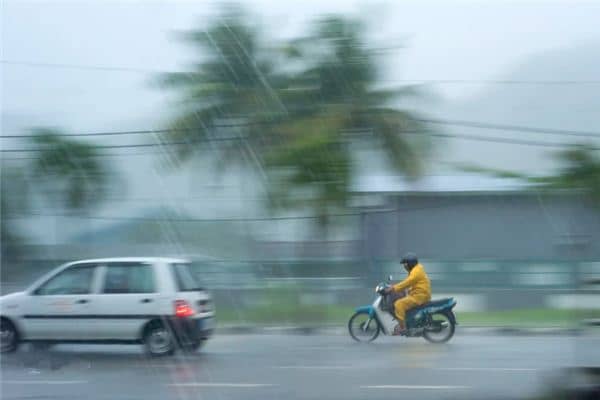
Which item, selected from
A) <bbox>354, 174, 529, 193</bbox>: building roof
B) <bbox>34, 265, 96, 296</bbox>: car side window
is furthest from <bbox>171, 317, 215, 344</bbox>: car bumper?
<bbox>354, 174, 529, 193</bbox>: building roof

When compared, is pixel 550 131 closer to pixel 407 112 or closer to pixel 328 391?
pixel 407 112

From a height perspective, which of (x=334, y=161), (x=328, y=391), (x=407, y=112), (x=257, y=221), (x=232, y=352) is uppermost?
(x=407, y=112)

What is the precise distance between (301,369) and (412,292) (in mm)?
2668

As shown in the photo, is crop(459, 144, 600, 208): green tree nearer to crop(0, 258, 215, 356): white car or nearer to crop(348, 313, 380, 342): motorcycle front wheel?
crop(348, 313, 380, 342): motorcycle front wheel

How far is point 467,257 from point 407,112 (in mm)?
2760

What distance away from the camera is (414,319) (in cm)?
1092

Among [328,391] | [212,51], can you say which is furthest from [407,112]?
[328,391]

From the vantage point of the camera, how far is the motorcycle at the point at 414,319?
10.9m

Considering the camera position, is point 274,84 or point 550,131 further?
point 274,84

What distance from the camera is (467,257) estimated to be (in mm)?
12234

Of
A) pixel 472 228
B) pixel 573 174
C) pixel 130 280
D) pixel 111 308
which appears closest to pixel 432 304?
pixel 472 228

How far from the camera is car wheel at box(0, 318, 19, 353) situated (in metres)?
10.1

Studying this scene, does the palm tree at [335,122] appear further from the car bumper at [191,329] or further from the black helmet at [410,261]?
the car bumper at [191,329]

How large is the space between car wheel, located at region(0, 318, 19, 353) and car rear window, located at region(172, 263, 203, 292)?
215cm
